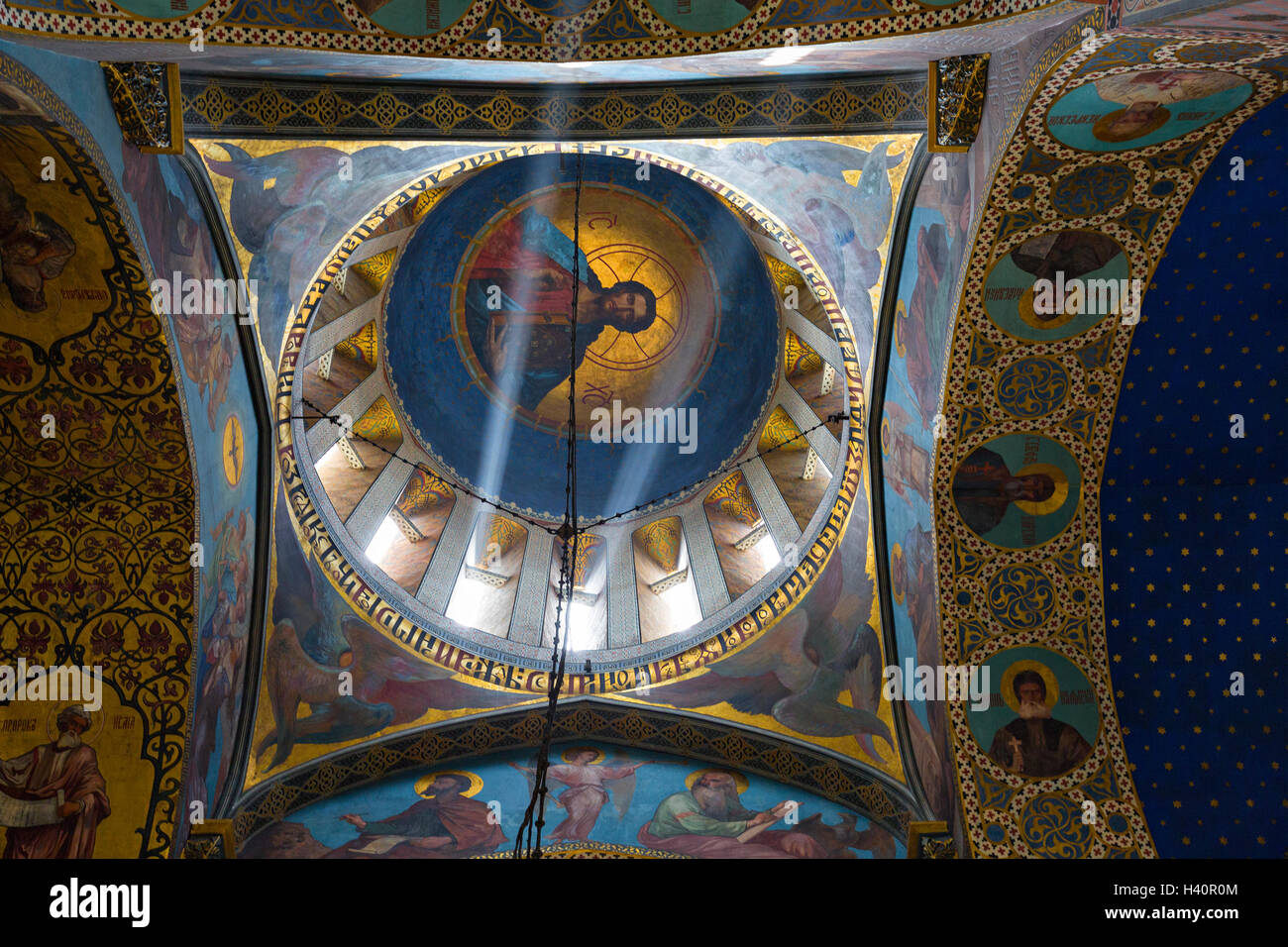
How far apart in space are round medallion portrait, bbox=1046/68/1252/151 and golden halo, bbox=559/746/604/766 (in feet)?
26.8

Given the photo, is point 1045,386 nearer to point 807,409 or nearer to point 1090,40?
point 1090,40

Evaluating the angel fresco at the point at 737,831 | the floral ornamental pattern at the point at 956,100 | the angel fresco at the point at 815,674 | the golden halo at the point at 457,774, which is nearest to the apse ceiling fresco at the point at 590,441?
the angel fresco at the point at 815,674

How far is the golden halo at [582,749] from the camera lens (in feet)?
39.1

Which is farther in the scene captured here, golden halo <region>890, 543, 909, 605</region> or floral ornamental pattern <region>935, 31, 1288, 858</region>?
golden halo <region>890, 543, 909, 605</region>

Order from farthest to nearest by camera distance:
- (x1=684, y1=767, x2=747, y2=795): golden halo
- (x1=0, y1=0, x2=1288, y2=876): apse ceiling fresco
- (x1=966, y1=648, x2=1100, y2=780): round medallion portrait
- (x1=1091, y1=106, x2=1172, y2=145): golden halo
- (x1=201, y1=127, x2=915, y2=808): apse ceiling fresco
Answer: (x1=684, y1=767, x2=747, y2=795): golden halo
(x1=201, y1=127, x2=915, y2=808): apse ceiling fresco
(x1=966, y1=648, x2=1100, y2=780): round medallion portrait
(x1=0, y1=0, x2=1288, y2=876): apse ceiling fresco
(x1=1091, y1=106, x2=1172, y2=145): golden halo

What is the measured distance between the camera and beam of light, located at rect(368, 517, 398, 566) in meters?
12.5

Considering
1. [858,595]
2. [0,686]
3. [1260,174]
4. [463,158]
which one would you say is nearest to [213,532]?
[0,686]

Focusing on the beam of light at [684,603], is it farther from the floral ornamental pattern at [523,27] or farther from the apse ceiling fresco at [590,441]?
the floral ornamental pattern at [523,27]

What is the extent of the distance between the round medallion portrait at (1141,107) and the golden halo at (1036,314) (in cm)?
124

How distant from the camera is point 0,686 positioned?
859 cm

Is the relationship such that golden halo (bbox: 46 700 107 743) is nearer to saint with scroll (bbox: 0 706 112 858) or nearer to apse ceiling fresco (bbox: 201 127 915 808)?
saint with scroll (bbox: 0 706 112 858)

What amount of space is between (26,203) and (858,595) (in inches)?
323

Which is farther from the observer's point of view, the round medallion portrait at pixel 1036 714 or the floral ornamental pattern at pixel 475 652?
the floral ornamental pattern at pixel 475 652

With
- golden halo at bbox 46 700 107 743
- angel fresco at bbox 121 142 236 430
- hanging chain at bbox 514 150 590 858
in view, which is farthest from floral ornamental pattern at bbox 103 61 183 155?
golden halo at bbox 46 700 107 743
